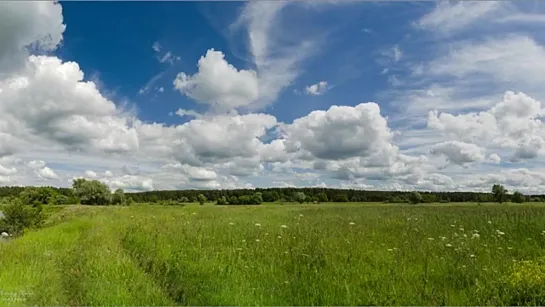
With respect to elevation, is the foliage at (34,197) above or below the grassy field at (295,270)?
above

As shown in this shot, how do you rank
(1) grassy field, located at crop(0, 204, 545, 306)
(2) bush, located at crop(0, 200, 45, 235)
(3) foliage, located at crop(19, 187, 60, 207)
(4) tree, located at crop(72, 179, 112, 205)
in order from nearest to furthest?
(1) grassy field, located at crop(0, 204, 545, 306) → (2) bush, located at crop(0, 200, 45, 235) → (3) foliage, located at crop(19, 187, 60, 207) → (4) tree, located at crop(72, 179, 112, 205)

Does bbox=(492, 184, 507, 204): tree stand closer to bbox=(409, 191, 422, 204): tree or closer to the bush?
bbox=(409, 191, 422, 204): tree

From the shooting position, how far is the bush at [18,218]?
89.7 feet

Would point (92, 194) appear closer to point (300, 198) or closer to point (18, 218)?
point (300, 198)

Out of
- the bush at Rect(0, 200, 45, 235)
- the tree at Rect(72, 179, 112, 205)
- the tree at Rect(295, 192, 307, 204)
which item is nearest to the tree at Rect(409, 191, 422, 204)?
the tree at Rect(295, 192, 307, 204)

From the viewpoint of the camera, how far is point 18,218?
90.5ft

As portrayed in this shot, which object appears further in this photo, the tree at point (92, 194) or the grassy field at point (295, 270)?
the tree at point (92, 194)

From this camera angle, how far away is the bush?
89.7 feet

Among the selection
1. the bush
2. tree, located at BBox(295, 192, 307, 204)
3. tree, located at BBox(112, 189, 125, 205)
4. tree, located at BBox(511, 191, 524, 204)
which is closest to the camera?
the bush

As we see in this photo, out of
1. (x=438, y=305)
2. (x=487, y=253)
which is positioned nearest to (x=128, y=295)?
(x=438, y=305)

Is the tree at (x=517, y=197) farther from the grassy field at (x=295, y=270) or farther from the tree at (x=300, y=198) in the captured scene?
the grassy field at (x=295, y=270)

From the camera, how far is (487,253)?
33.1 ft

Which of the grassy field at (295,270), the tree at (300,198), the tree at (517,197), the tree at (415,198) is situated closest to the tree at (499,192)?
the tree at (517,197)

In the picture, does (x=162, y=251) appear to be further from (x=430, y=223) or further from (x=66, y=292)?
(x=430, y=223)
